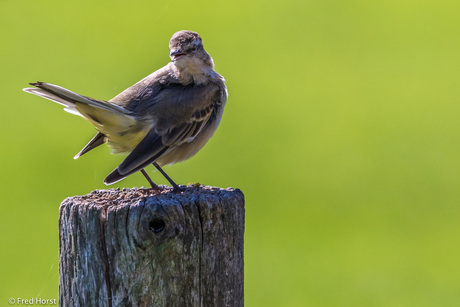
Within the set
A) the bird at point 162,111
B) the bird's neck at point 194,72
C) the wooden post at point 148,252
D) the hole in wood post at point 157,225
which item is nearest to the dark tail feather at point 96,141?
the bird at point 162,111

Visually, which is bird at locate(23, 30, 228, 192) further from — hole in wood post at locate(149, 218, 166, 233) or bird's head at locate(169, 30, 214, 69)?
hole in wood post at locate(149, 218, 166, 233)

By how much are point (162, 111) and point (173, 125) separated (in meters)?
0.14

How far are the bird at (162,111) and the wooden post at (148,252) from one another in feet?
3.67

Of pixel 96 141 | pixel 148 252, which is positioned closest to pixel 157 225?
pixel 148 252

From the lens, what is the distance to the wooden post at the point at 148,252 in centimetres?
409

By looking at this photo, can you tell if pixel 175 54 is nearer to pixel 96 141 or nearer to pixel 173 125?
pixel 173 125

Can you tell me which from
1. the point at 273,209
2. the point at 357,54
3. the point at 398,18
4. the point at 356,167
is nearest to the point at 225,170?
the point at 273,209

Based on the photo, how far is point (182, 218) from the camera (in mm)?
4184

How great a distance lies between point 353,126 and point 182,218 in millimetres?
12349

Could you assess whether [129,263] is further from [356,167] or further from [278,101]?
[278,101]

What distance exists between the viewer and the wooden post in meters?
4.09

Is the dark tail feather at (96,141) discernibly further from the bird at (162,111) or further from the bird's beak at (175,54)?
the bird's beak at (175,54)

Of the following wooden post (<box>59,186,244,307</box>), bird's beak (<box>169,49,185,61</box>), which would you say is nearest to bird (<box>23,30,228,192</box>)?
bird's beak (<box>169,49,185,61</box>)

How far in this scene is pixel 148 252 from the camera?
4.09 meters
